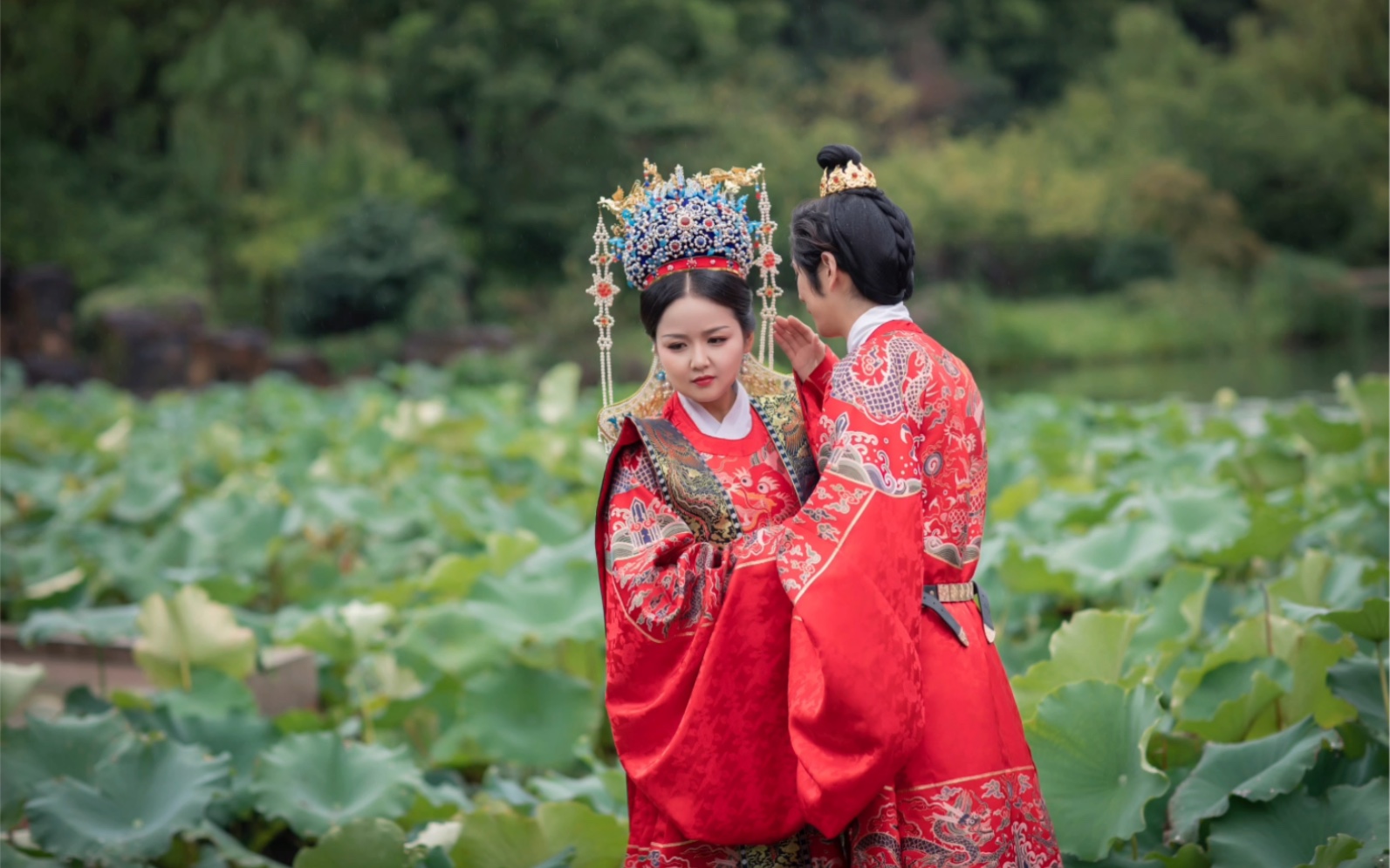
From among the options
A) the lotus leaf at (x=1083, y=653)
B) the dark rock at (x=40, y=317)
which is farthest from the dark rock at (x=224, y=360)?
the lotus leaf at (x=1083, y=653)

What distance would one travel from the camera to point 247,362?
575 inches

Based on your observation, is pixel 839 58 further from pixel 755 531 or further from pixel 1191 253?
pixel 755 531

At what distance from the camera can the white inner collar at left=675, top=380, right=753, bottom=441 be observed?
1511 millimetres

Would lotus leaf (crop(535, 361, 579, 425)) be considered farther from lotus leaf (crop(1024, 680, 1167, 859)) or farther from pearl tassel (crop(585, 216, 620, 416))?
pearl tassel (crop(585, 216, 620, 416))

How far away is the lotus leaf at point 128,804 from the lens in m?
2.09

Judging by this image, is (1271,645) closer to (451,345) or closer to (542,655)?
(542,655)

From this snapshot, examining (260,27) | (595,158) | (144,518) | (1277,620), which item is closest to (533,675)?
(1277,620)

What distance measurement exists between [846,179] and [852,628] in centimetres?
49

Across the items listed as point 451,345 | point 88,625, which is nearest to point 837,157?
point 88,625

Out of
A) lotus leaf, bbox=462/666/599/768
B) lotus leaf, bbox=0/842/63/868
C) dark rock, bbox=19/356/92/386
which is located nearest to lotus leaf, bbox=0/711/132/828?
lotus leaf, bbox=0/842/63/868

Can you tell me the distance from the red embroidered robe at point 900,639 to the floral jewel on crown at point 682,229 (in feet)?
0.61

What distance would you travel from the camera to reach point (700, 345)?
1.46m

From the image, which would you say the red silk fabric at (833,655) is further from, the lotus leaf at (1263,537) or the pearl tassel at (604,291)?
the lotus leaf at (1263,537)

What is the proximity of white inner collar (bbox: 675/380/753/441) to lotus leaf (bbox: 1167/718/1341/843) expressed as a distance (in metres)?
0.89
